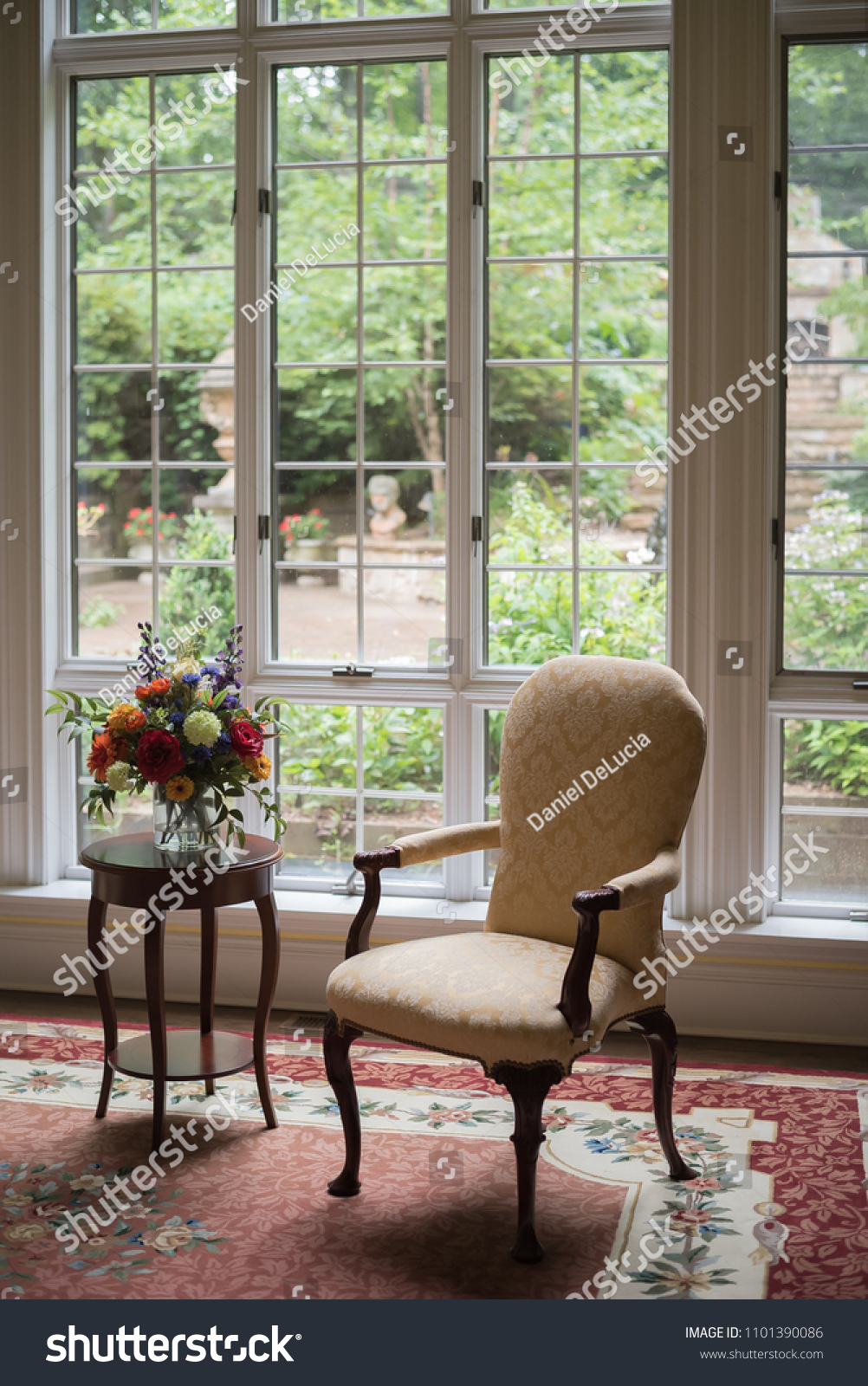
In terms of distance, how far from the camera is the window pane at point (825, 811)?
12.7 ft

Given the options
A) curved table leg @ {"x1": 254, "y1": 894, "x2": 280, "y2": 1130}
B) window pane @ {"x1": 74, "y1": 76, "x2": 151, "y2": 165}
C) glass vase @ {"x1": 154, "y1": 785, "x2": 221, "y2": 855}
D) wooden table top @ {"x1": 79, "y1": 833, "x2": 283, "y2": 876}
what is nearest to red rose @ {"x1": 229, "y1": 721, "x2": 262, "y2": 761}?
glass vase @ {"x1": 154, "y1": 785, "x2": 221, "y2": 855}

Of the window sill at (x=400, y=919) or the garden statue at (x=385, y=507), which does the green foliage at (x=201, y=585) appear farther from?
the window sill at (x=400, y=919)

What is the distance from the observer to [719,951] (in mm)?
3764

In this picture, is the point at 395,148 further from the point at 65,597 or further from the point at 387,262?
the point at 65,597

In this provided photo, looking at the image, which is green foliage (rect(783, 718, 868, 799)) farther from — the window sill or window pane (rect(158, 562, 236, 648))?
window pane (rect(158, 562, 236, 648))

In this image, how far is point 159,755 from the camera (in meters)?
3.02

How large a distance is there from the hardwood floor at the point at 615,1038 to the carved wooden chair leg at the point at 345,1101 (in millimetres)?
1019

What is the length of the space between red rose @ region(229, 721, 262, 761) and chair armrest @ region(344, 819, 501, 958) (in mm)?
369

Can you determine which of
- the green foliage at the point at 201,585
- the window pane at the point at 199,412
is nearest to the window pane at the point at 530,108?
the window pane at the point at 199,412

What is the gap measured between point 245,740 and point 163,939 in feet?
1.88

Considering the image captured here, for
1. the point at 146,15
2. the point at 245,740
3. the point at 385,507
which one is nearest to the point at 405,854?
the point at 245,740

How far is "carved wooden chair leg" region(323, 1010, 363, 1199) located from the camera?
9.30 ft

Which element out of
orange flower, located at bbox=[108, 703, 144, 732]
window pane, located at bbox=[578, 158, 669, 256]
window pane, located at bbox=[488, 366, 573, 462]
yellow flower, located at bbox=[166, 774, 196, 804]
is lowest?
Answer: yellow flower, located at bbox=[166, 774, 196, 804]

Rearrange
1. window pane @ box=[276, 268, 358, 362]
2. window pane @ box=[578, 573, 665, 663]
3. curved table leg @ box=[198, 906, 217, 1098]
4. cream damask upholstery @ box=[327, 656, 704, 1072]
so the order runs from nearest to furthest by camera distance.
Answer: cream damask upholstery @ box=[327, 656, 704, 1072] < curved table leg @ box=[198, 906, 217, 1098] < window pane @ box=[578, 573, 665, 663] < window pane @ box=[276, 268, 358, 362]
